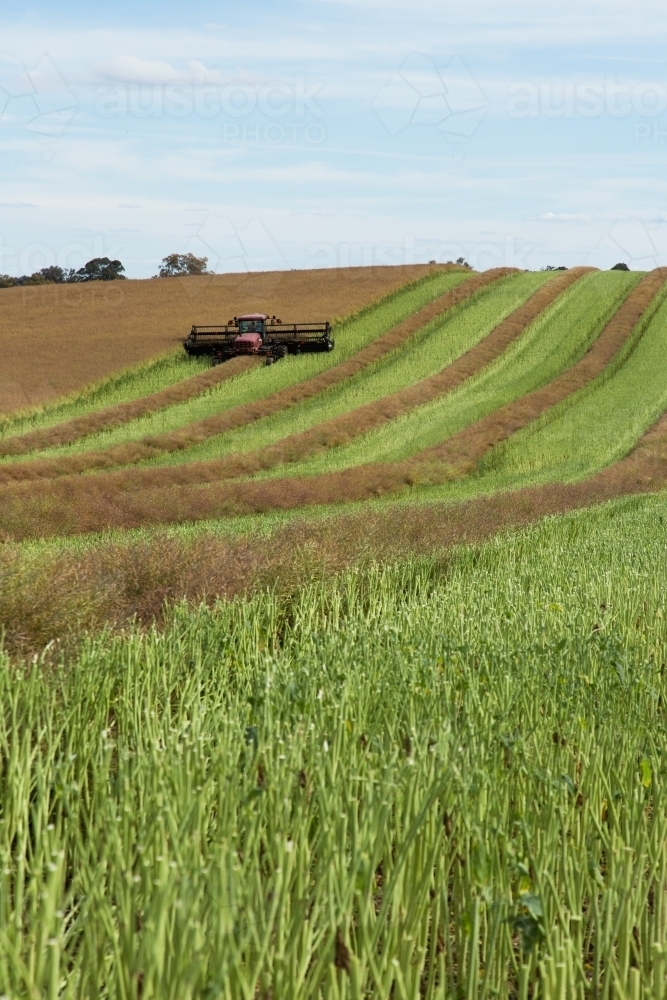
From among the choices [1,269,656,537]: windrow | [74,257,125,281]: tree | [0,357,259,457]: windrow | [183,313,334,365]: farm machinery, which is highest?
[74,257,125,281]: tree

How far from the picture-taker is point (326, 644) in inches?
272

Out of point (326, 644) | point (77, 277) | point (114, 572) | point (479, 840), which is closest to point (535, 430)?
point (114, 572)

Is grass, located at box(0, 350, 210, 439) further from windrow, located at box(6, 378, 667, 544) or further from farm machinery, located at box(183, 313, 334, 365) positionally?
windrow, located at box(6, 378, 667, 544)

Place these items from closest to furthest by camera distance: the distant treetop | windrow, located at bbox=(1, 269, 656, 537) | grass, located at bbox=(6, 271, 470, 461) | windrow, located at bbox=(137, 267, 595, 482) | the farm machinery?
windrow, located at bbox=(1, 269, 656, 537)
windrow, located at bbox=(137, 267, 595, 482)
grass, located at bbox=(6, 271, 470, 461)
the farm machinery
the distant treetop

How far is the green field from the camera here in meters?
3.18

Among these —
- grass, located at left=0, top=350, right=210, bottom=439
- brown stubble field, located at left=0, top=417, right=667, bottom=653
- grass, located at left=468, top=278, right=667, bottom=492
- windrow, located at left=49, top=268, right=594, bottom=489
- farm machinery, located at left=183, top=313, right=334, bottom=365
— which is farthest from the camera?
farm machinery, located at left=183, top=313, right=334, bottom=365

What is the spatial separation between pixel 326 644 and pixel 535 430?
103ft

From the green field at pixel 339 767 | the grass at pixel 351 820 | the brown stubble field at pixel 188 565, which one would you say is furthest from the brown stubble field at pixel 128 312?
the grass at pixel 351 820

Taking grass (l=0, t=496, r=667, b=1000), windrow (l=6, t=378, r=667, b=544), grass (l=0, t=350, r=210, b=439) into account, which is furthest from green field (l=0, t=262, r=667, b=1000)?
grass (l=0, t=350, r=210, b=439)

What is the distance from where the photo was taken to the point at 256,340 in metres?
44.5

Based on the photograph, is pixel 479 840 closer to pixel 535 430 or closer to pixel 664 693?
pixel 664 693

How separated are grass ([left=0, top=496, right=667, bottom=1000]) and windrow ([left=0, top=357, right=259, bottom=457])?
85.3 ft

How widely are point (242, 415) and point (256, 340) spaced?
27.7 ft

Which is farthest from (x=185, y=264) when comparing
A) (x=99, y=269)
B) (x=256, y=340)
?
(x=256, y=340)
